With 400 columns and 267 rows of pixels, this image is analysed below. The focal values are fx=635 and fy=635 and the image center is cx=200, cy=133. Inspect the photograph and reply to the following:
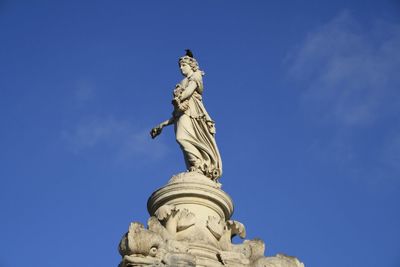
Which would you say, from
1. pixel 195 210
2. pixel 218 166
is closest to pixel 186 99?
pixel 218 166

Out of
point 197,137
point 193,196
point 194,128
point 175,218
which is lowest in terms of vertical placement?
point 175,218

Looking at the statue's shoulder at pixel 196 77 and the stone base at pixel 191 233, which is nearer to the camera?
the stone base at pixel 191 233

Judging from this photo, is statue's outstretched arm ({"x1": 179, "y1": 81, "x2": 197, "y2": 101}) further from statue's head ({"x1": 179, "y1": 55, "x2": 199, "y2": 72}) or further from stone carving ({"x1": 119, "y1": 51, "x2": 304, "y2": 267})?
statue's head ({"x1": 179, "y1": 55, "x2": 199, "y2": 72})

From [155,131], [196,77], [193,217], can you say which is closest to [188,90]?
[196,77]

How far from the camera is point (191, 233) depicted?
10.7 metres

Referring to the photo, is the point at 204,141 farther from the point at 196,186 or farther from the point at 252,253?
the point at 252,253

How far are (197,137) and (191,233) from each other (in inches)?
89.5

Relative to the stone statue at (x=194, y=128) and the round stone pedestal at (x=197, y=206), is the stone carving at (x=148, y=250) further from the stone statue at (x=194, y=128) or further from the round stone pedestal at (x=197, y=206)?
the stone statue at (x=194, y=128)

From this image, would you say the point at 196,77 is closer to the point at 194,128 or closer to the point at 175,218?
the point at 194,128

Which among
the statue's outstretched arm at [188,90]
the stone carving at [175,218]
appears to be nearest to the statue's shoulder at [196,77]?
the statue's outstretched arm at [188,90]

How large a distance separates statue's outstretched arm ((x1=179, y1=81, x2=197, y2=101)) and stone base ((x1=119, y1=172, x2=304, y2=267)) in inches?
67.2

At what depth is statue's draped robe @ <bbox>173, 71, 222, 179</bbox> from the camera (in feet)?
39.2

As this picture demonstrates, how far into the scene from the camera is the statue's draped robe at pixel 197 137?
1196 cm

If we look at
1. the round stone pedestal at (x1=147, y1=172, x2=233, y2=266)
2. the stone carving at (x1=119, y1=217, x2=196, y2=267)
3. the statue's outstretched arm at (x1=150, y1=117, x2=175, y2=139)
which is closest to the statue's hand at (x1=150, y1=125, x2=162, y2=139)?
the statue's outstretched arm at (x1=150, y1=117, x2=175, y2=139)
